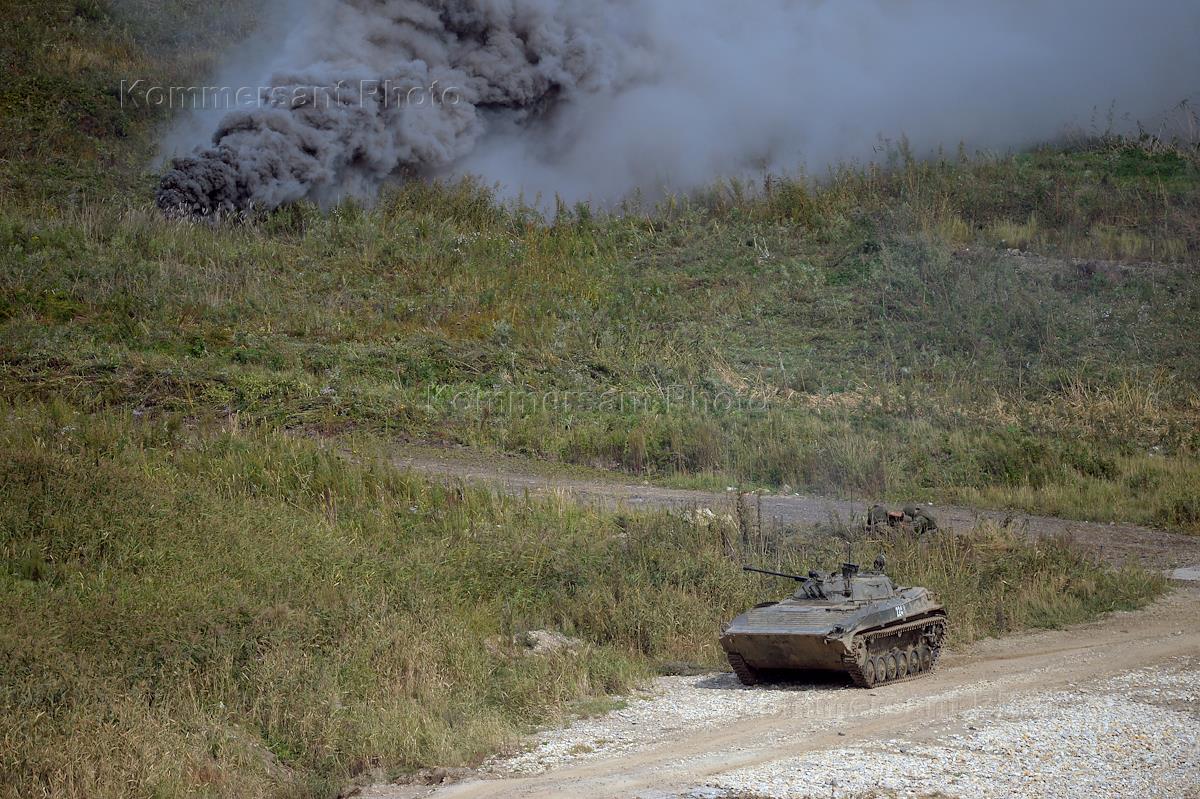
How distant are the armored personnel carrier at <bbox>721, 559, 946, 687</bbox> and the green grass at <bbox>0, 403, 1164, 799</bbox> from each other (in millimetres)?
1000

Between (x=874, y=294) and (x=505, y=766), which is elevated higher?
(x=874, y=294)

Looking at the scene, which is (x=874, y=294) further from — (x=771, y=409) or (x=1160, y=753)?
(x=1160, y=753)

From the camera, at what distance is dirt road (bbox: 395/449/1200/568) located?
51.8 feet

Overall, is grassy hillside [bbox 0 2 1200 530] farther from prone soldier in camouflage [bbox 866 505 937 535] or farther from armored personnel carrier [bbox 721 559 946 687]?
armored personnel carrier [bbox 721 559 946 687]

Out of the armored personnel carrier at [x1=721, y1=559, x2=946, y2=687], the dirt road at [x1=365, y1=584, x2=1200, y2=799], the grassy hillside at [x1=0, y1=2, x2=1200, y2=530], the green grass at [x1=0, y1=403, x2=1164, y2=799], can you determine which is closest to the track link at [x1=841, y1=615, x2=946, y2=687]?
the armored personnel carrier at [x1=721, y1=559, x2=946, y2=687]

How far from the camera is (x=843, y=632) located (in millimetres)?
10484

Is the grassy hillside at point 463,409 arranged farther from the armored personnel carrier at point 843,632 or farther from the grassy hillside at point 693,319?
the armored personnel carrier at point 843,632

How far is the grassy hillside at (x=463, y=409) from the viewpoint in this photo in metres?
9.51

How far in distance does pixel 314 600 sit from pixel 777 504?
27.0ft

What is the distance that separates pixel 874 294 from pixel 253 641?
19.3m

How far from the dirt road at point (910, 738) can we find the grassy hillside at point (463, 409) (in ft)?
2.34

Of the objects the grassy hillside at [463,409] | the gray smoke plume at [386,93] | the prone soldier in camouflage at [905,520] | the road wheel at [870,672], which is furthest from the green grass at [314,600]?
the gray smoke plume at [386,93]

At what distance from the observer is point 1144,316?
25.4 m

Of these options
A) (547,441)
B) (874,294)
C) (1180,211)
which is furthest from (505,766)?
(1180,211)
